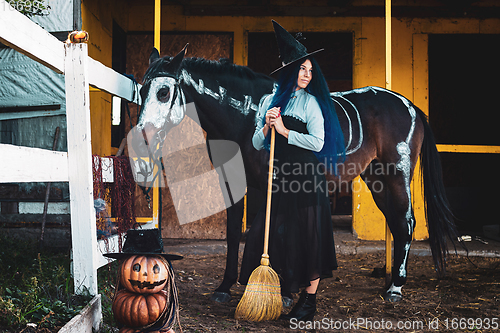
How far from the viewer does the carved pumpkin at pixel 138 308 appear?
68.4 inches

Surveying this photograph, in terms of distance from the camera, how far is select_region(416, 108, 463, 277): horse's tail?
3.36 meters

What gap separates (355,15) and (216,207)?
3.69 metres

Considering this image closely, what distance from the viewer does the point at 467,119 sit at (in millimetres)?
8227

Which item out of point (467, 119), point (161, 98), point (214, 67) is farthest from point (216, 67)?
point (467, 119)

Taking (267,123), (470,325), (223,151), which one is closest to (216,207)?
(223,151)

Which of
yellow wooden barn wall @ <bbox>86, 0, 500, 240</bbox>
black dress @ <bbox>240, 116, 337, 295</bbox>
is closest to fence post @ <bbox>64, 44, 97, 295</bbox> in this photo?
Result: black dress @ <bbox>240, 116, 337, 295</bbox>

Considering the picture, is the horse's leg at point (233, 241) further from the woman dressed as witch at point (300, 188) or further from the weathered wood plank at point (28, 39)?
the weathered wood plank at point (28, 39)

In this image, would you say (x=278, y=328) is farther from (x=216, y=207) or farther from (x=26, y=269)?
(x=216, y=207)

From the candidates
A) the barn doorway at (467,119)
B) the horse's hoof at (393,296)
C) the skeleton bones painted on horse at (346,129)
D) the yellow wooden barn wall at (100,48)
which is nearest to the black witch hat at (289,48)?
the skeleton bones painted on horse at (346,129)

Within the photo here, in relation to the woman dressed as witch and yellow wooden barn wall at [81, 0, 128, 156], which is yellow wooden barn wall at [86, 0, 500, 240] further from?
the woman dressed as witch

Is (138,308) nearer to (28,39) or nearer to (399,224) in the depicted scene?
(28,39)

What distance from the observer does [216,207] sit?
554cm

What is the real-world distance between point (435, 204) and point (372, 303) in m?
1.15

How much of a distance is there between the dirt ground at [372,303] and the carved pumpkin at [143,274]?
0.75 meters
